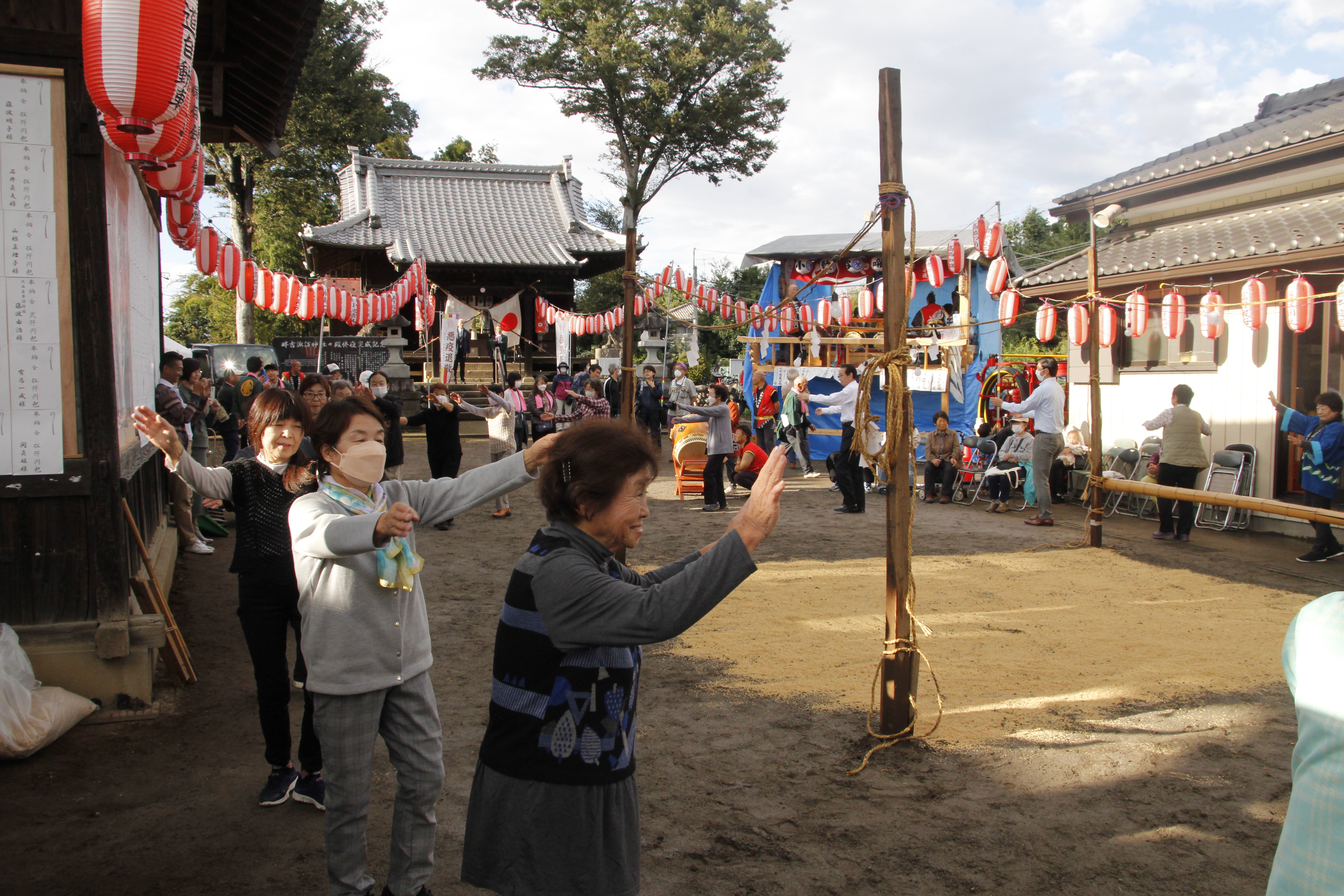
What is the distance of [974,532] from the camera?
415 inches

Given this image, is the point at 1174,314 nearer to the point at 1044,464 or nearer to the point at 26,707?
the point at 1044,464

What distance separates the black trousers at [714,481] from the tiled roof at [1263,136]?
6.15m

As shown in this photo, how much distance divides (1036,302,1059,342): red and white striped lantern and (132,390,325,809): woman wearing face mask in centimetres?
1007

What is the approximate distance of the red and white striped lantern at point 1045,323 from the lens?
11461mm

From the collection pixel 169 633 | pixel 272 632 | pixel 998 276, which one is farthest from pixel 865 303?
pixel 272 632

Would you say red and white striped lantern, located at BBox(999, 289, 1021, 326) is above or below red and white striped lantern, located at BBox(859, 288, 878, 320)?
below

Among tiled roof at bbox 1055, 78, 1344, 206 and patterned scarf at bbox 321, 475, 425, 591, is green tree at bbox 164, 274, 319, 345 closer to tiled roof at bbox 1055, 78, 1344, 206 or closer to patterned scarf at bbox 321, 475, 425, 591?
tiled roof at bbox 1055, 78, 1344, 206

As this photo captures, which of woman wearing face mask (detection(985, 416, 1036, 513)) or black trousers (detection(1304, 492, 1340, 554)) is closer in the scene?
black trousers (detection(1304, 492, 1340, 554))

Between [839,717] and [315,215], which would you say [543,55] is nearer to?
[315,215]

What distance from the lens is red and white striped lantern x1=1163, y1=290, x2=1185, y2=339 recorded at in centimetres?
997

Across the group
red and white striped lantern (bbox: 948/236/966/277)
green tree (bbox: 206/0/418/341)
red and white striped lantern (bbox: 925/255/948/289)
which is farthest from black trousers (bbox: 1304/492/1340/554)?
green tree (bbox: 206/0/418/341)

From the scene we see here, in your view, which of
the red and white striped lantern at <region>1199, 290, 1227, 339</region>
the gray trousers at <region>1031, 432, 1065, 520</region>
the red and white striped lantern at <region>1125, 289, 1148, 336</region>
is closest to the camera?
the red and white striped lantern at <region>1199, 290, 1227, 339</region>

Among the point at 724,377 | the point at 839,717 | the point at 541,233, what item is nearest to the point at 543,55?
the point at 541,233

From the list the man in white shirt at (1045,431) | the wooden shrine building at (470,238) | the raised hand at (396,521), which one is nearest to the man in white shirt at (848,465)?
the man in white shirt at (1045,431)
